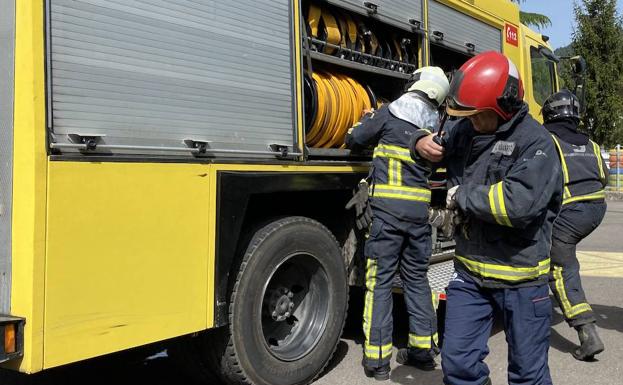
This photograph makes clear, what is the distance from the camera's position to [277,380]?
3.76 m

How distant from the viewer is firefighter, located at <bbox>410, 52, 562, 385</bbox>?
2764 millimetres

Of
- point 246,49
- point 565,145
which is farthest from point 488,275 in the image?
point 565,145

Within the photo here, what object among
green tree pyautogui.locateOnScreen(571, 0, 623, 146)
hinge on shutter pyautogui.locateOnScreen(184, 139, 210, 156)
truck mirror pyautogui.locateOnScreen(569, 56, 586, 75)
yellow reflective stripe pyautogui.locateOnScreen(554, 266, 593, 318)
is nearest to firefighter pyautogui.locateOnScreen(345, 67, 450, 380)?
yellow reflective stripe pyautogui.locateOnScreen(554, 266, 593, 318)

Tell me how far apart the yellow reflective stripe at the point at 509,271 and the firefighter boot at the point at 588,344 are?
2105 millimetres

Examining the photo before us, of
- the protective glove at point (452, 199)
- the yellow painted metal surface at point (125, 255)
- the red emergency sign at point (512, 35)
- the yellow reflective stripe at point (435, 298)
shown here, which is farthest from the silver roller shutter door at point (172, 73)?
the red emergency sign at point (512, 35)

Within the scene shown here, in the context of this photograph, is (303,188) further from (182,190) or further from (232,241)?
(182,190)

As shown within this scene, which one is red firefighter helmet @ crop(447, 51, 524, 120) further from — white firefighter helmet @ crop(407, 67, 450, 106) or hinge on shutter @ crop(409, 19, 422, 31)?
hinge on shutter @ crop(409, 19, 422, 31)

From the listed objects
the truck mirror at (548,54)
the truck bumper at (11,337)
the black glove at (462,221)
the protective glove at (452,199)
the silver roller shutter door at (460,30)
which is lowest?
the truck bumper at (11,337)

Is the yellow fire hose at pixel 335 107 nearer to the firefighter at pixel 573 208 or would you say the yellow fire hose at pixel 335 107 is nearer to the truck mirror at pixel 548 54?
the firefighter at pixel 573 208

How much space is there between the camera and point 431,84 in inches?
174

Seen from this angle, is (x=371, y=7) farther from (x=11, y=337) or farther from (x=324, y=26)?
(x=11, y=337)

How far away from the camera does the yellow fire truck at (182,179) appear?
265 cm

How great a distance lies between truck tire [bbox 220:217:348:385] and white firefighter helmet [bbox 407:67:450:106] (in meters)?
1.17

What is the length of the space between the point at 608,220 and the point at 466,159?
1329 cm
